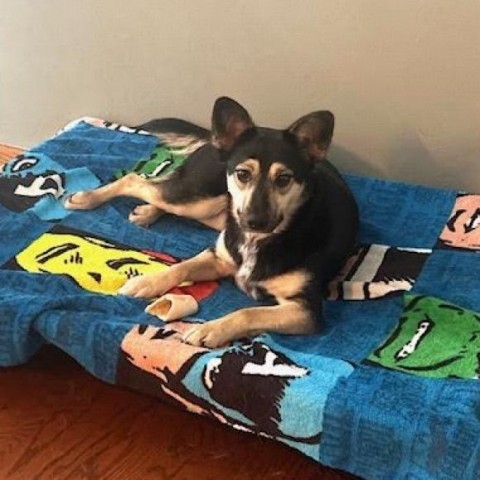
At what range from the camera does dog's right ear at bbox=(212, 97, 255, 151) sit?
6.67ft

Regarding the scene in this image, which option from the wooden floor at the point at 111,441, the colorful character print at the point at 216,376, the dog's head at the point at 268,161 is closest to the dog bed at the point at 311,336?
the colorful character print at the point at 216,376

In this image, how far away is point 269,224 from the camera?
6.57 feet

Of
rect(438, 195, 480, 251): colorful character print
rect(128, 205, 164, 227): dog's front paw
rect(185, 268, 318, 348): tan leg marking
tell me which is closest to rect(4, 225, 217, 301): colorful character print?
rect(128, 205, 164, 227): dog's front paw

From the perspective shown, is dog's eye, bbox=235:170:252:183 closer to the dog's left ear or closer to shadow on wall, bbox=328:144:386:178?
the dog's left ear

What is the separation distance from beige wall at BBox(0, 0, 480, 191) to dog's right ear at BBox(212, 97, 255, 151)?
0.55 meters

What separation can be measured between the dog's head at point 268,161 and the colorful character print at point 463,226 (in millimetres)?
473

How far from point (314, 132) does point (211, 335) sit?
1.66 feet

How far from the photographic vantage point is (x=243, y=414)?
5.95 ft

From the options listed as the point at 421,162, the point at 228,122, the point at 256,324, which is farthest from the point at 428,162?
the point at 256,324

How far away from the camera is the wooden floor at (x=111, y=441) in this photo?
187 centimetres

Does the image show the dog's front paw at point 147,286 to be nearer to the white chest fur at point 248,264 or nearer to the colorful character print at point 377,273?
the white chest fur at point 248,264

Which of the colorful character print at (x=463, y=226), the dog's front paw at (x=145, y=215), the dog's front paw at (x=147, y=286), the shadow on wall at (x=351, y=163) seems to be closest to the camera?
the dog's front paw at (x=147, y=286)

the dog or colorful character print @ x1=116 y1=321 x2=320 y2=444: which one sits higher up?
the dog

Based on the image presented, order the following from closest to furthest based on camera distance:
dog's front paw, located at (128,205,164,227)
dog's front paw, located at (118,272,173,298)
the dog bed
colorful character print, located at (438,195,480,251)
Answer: the dog bed, dog's front paw, located at (118,272,173,298), colorful character print, located at (438,195,480,251), dog's front paw, located at (128,205,164,227)
